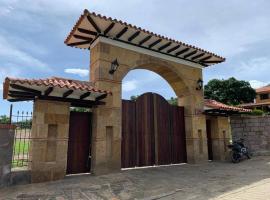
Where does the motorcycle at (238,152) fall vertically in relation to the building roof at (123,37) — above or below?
below

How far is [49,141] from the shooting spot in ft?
21.4

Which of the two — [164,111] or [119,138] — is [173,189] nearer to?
[119,138]

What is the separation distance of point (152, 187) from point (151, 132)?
3359 millimetres

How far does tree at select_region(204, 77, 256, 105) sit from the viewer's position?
34.8 m

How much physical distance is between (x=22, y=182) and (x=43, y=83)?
2589mm

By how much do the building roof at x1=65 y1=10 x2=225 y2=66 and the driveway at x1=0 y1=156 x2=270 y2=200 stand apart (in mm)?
4638

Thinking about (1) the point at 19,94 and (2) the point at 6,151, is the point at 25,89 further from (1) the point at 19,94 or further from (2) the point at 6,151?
(2) the point at 6,151

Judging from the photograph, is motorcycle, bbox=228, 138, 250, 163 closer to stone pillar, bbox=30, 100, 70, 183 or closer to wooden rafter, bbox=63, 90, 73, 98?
stone pillar, bbox=30, 100, 70, 183

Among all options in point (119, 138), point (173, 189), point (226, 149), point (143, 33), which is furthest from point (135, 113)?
point (226, 149)

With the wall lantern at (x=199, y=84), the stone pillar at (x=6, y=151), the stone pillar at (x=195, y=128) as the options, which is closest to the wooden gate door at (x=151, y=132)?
the stone pillar at (x=195, y=128)

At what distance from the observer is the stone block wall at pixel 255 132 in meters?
12.0

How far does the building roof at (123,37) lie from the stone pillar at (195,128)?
1714mm

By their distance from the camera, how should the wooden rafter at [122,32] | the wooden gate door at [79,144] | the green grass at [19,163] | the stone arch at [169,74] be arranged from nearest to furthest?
the green grass at [19,163] < the wooden gate door at [79,144] < the wooden rafter at [122,32] < the stone arch at [169,74]

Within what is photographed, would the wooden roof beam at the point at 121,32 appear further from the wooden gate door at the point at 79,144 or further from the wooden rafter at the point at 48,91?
the wooden rafter at the point at 48,91
